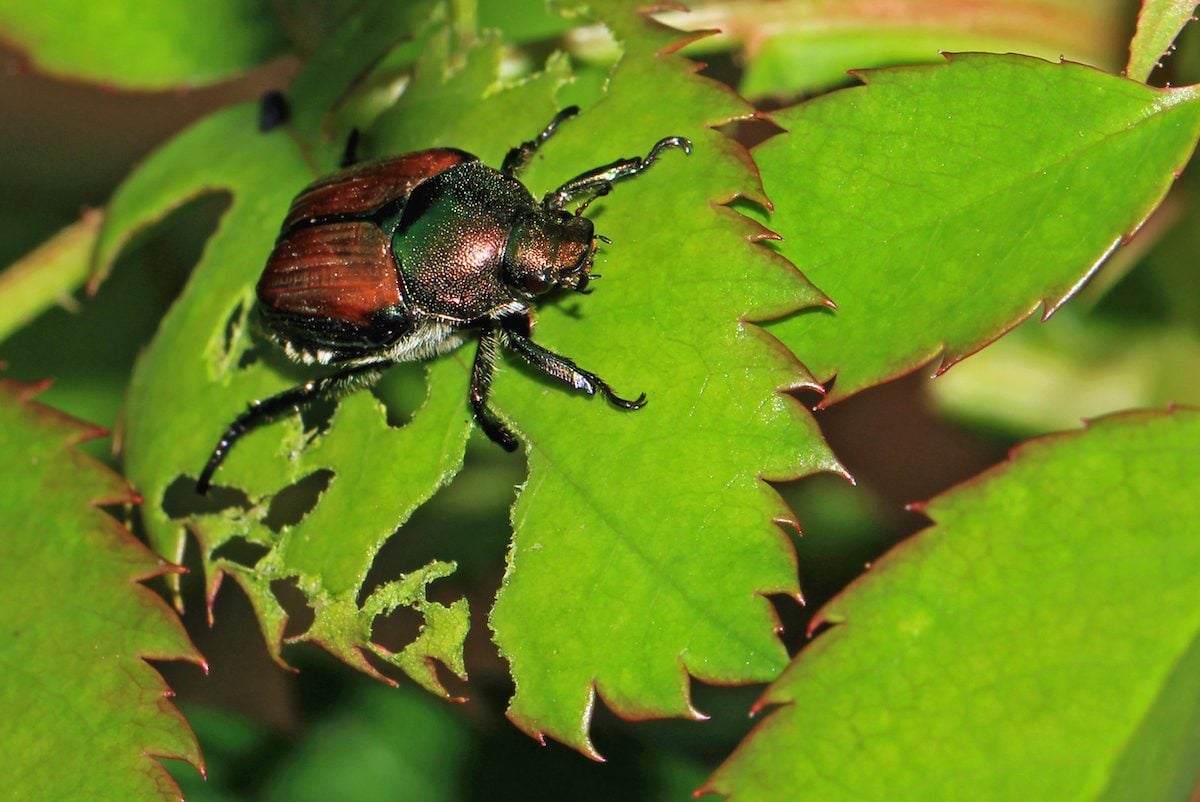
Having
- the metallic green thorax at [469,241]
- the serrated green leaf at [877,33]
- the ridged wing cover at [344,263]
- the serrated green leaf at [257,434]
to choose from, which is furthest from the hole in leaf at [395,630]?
the serrated green leaf at [877,33]

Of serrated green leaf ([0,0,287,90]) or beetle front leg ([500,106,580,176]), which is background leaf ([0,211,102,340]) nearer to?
serrated green leaf ([0,0,287,90])

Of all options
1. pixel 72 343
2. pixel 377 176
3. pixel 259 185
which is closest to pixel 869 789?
pixel 377 176

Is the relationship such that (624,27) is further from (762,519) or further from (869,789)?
(869,789)

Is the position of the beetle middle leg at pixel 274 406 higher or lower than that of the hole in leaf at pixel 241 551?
higher

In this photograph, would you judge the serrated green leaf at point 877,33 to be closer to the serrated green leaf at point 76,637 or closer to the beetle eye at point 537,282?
the beetle eye at point 537,282

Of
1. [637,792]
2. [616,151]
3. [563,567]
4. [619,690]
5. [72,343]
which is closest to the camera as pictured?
[619,690]

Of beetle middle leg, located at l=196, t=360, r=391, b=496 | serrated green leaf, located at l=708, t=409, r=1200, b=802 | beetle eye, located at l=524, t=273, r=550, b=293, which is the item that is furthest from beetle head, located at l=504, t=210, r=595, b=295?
serrated green leaf, located at l=708, t=409, r=1200, b=802

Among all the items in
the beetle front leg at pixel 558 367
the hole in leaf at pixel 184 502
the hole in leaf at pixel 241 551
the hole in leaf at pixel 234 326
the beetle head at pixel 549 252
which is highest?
the beetle head at pixel 549 252
